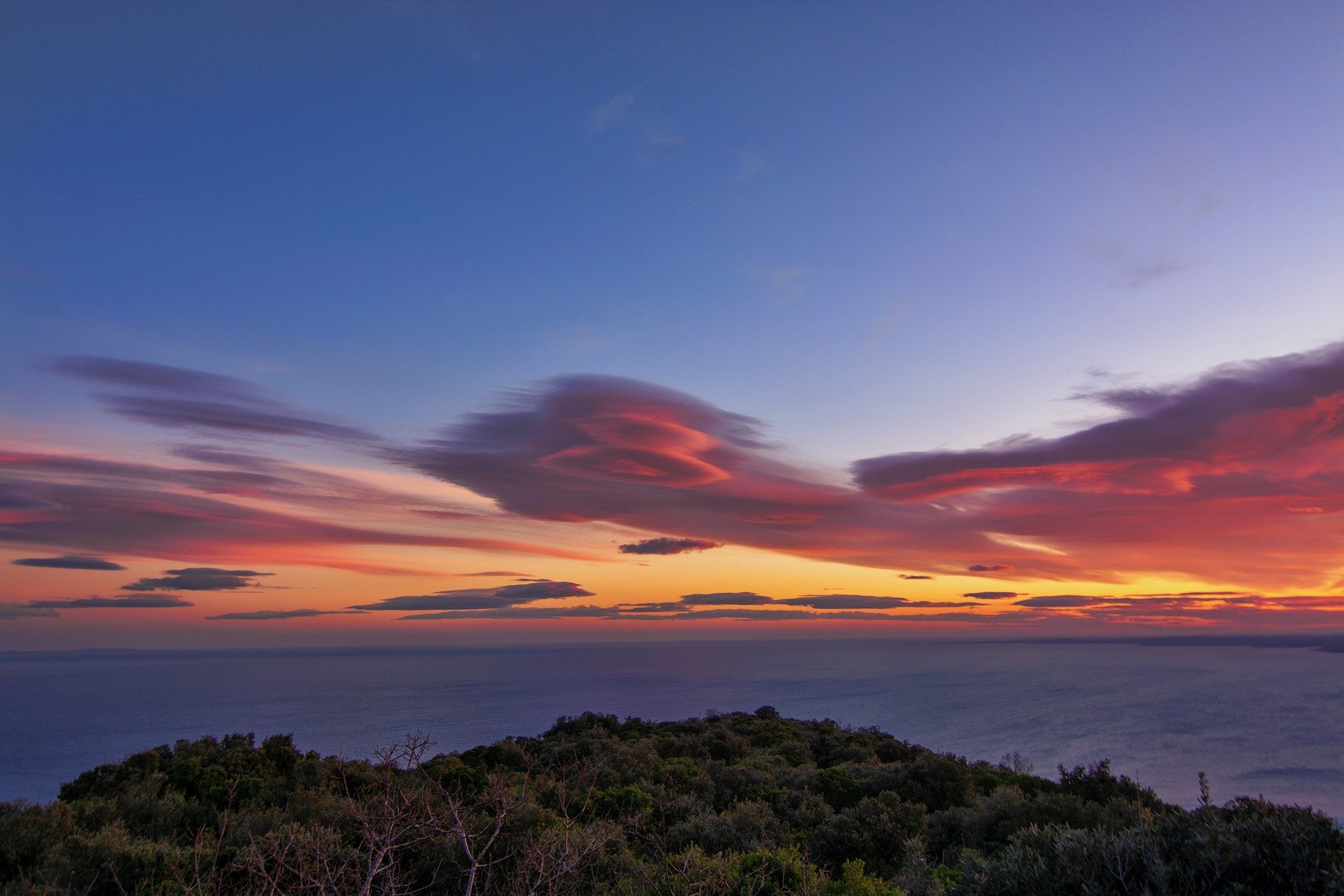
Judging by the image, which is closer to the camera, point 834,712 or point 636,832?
point 636,832

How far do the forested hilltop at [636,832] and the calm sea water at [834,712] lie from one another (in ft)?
49.0

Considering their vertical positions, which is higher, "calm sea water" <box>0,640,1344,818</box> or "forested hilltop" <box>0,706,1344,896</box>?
"forested hilltop" <box>0,706,1344,896</box>

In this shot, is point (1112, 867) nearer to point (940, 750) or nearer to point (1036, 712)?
point (940, 750)

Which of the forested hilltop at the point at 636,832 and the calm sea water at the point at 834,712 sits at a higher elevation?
the forested hilltop at the point at 636,832

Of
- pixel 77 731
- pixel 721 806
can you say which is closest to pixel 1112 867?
pixel 721 806

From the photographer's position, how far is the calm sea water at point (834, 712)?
2571 inches

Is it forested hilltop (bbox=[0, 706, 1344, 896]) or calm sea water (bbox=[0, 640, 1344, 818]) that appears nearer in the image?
forested hilltop (bbox=[0, 706, 1344, 896])

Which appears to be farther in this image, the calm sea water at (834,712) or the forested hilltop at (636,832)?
the calm sea water at (834,712)

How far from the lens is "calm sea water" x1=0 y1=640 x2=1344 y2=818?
6531 cm

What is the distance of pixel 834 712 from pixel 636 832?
98.2 m

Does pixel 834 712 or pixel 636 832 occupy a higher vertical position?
pixel 636 832

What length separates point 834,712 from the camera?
10538cm

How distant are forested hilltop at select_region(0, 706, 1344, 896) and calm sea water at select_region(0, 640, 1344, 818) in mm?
14939

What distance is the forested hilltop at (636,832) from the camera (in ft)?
21.9
